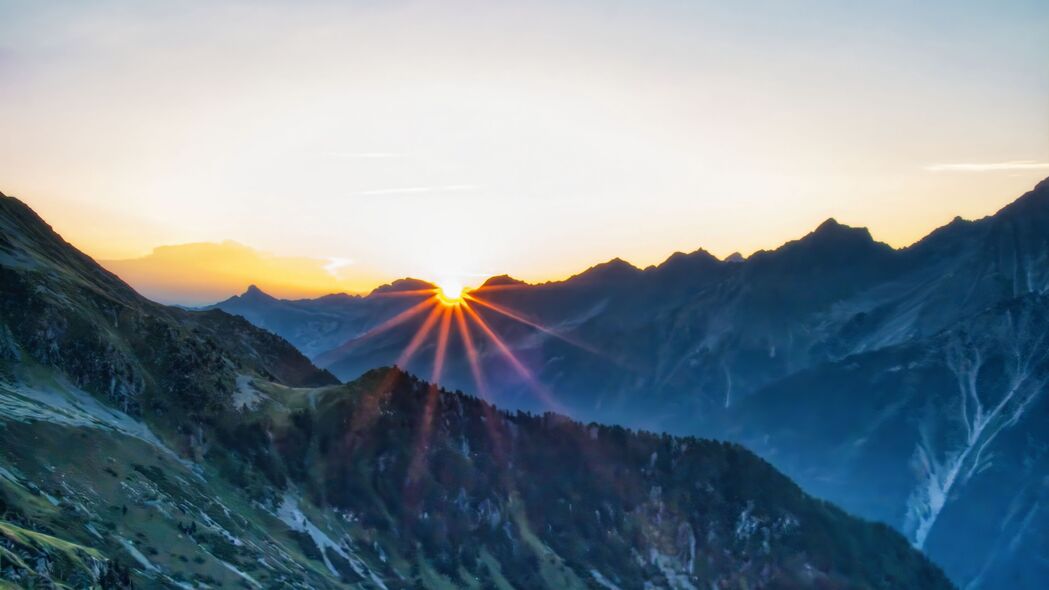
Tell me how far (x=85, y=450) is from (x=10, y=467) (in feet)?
83.8

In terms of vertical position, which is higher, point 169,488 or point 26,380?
point 26,380

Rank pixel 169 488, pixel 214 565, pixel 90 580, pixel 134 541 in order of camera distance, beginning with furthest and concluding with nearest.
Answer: pixel 169 488
pixel 214 565
pixel 134 541
pixel 90 580

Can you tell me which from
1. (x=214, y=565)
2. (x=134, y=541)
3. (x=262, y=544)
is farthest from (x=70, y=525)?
(x=262, y=544)

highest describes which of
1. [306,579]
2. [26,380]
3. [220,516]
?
[26,380]

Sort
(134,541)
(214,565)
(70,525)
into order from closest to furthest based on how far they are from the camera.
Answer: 1. (70,525)
2. (134,541)
3. (214,565)

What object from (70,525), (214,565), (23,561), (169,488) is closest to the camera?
(23,561)

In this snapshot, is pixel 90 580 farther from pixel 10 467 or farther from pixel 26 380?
pixel 26 380

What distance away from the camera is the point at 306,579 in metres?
193

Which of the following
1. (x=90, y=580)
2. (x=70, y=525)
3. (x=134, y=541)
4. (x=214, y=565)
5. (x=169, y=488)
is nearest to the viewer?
(x=90, y=580)

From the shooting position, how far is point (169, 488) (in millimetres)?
190375

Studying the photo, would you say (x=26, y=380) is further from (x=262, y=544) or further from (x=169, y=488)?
(x=262, y=544)

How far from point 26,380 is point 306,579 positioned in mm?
71760

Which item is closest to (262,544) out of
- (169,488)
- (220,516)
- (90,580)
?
(220,516)

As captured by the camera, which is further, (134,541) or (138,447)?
(138,447)
